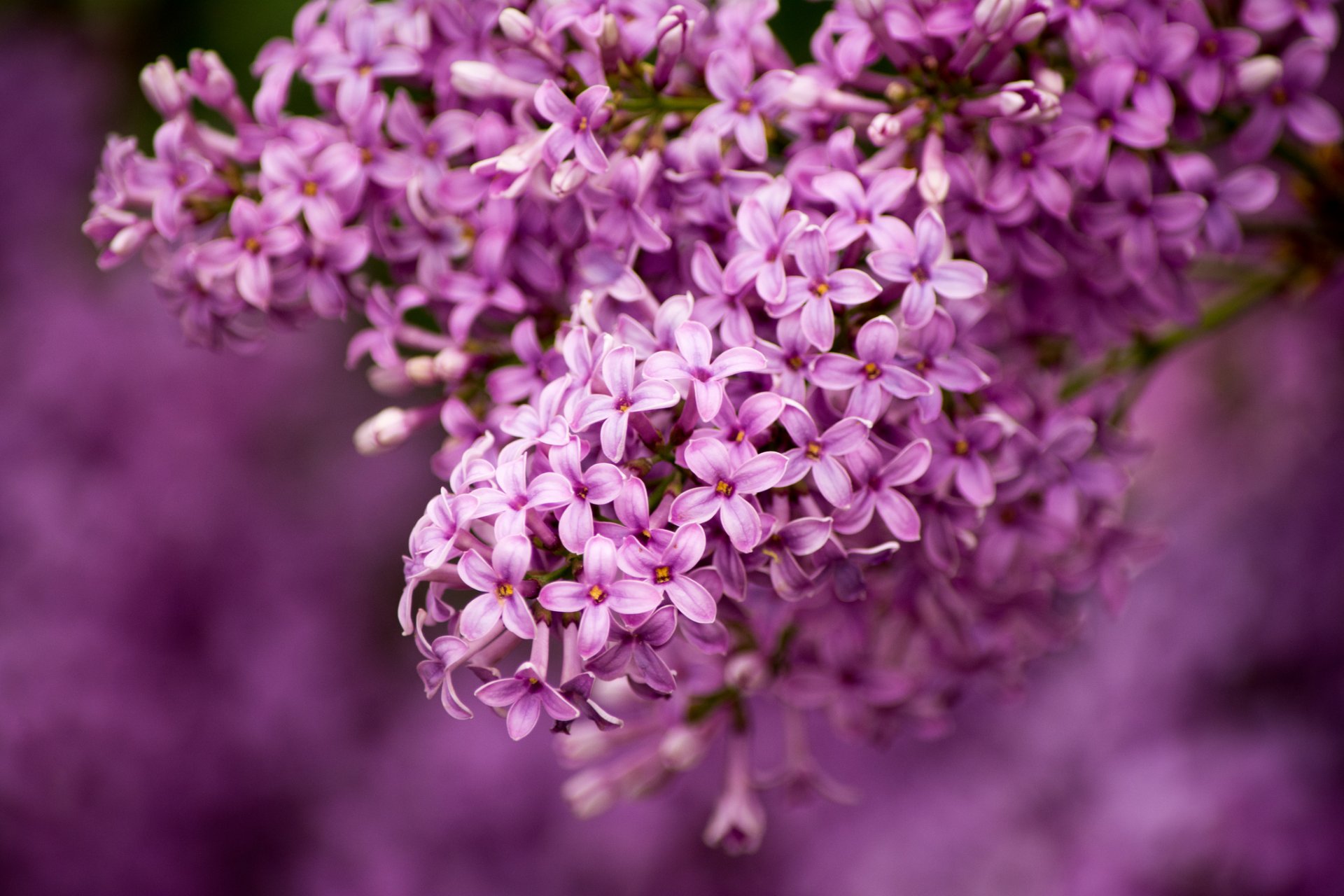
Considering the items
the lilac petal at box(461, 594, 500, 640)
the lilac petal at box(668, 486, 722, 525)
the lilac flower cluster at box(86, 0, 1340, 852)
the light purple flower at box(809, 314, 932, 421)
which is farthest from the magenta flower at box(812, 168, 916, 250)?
the lilac petal at box(461, 594, 500, 640)

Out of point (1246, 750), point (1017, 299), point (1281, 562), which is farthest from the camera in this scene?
point (1281, 562)

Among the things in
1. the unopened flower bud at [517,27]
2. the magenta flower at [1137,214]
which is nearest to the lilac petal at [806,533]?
the magenta flower at [1137,214]

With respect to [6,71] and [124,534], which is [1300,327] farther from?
[6,71]

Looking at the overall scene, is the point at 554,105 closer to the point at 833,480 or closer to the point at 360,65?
the point at 360,65

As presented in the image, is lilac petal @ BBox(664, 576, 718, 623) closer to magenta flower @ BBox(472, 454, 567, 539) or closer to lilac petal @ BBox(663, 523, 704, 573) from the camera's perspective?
lilac petal @ BBox(663, 523, 704, 573)

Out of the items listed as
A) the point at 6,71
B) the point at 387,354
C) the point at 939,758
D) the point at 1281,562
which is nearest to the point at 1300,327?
the point at 1281,562

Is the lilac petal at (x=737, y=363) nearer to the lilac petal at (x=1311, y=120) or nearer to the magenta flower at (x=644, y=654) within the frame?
the magenta flower at (x=644, y=654)
